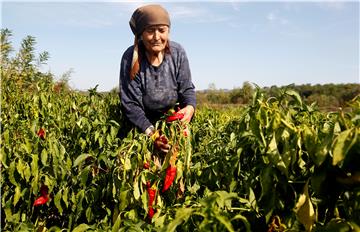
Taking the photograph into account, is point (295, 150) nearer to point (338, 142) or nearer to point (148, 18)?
point (338, 142)

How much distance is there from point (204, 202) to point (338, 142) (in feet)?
1.04

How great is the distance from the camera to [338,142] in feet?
2.75

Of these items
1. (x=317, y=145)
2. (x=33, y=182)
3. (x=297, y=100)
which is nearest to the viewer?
(x=317, y=145)

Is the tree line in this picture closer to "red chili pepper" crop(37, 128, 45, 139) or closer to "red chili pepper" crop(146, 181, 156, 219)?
"red chili pepper" crop(37, 128, 45, 139)

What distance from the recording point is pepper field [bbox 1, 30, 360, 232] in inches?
36.9

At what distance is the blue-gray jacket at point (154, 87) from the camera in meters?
2.60

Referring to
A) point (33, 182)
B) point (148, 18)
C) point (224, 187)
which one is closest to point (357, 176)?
point (224, 187)

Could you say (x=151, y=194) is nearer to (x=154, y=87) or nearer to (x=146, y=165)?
(x=146, y=165)

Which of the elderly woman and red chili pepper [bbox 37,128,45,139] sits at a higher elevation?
the elderly woman

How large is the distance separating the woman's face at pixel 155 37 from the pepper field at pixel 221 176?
0.57m

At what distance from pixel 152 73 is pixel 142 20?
1.13 feet

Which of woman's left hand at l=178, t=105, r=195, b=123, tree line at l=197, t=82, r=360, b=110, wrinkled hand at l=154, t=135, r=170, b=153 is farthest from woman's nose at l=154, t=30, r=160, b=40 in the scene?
tree line at l=197, t=82, r=360, b=110

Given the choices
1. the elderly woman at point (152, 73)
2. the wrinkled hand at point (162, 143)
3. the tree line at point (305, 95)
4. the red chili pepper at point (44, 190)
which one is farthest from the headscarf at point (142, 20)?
the tree line at point (305, 95)

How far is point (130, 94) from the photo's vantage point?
2615 mm
